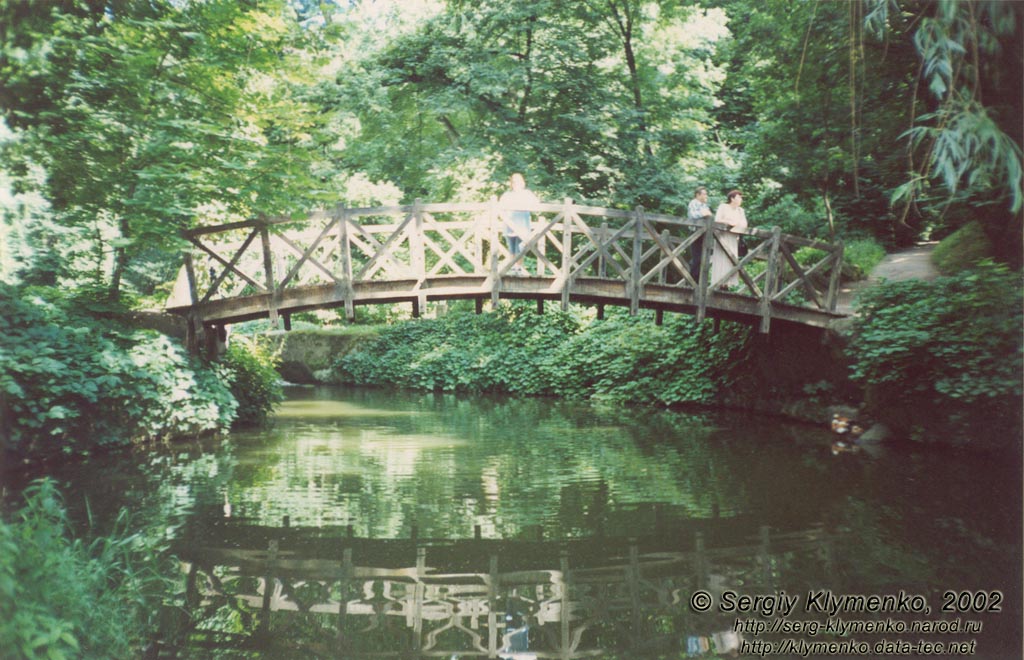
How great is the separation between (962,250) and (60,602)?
1297 cm

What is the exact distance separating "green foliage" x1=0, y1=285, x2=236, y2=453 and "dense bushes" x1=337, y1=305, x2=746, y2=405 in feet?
25.9

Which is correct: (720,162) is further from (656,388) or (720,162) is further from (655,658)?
(655,658)

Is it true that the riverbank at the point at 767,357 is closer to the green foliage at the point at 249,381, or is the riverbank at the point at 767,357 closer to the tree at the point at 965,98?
the tree at the point at 965,98

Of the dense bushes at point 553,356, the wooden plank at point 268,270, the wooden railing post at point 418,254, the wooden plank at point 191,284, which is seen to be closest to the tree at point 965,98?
the wooden railing post at point 418,254

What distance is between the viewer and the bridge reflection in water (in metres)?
4.62

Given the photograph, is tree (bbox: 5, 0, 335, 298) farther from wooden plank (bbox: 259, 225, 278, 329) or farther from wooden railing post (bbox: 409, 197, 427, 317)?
wooden railing post (bbox: 409, 197, 427, 317)

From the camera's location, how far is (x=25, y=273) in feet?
49.6

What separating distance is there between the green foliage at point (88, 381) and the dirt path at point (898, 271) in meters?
9.06

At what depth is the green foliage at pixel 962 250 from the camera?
12.2 metres

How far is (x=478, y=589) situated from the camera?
544 cm

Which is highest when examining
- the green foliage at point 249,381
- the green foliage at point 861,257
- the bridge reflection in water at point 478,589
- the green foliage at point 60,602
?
the green foliage at point 861,257

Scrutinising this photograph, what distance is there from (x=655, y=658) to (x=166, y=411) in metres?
8.17

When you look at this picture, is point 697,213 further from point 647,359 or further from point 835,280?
point 647,359

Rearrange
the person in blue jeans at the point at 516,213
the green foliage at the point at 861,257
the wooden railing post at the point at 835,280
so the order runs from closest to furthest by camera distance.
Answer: the person in blue jeans at the point at 516,213
the wooden railing post at the point at 835,280
the green foliage at the point at 861,257
